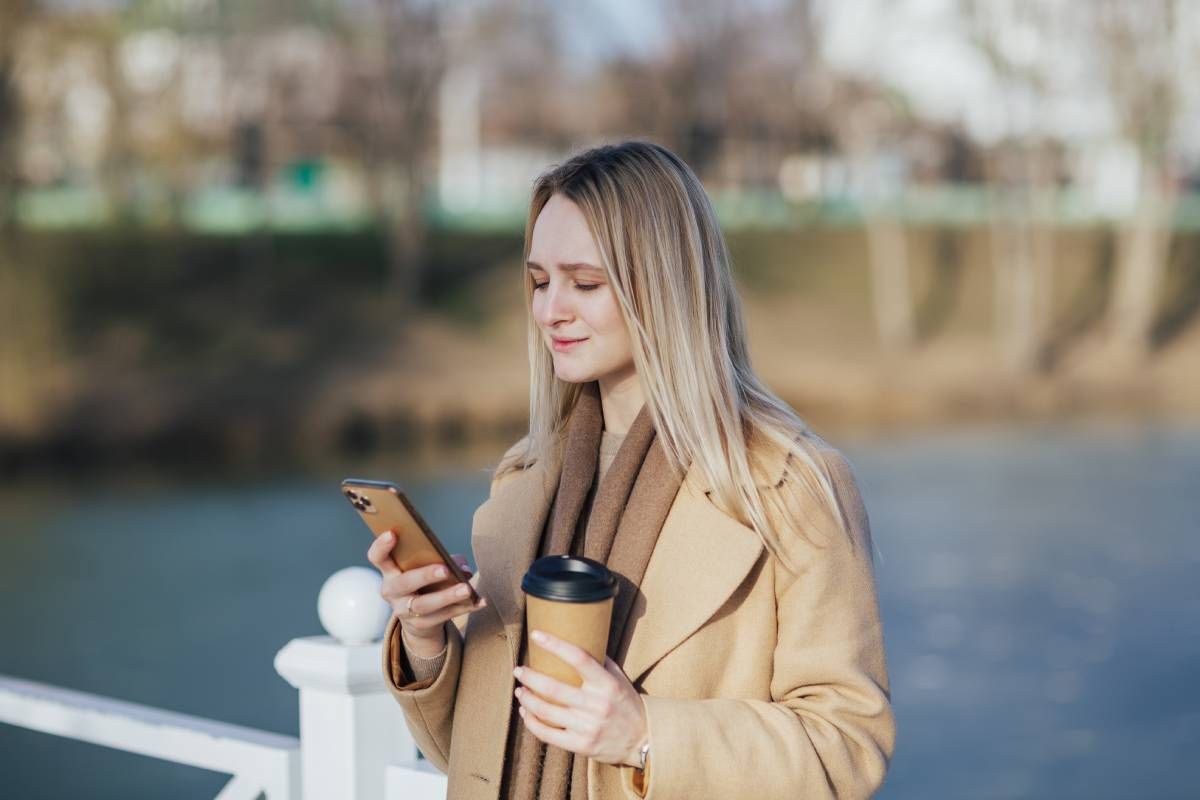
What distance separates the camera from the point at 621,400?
2014mm

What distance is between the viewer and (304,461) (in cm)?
1884

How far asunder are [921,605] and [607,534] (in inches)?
441

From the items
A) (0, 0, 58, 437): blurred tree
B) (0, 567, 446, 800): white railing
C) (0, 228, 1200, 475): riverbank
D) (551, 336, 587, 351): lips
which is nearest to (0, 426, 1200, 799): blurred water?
(0, 0, 58, 437): blurred tree

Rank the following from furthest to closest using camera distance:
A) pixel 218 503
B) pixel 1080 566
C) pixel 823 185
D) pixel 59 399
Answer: pixel 823 185 → pixel 59 399 → pixel 218 503 → pixel 1080 566

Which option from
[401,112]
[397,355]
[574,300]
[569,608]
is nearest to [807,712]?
[569,608]

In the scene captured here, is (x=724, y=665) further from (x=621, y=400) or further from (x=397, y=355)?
(x=397, y=355)

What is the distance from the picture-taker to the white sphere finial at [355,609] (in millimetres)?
2346

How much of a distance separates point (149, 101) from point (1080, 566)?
14588mm

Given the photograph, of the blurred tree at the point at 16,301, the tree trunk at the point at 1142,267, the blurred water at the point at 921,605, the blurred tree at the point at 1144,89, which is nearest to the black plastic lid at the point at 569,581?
the blurred water at the point at 921,605

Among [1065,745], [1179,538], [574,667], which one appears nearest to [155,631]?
[1065,745]

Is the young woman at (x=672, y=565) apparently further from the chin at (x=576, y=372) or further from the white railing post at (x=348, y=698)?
the white railing post at (x=348, y=698)

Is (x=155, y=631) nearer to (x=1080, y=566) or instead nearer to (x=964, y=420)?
(x=1080, y=566)

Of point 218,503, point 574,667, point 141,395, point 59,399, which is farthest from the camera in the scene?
point 141,395

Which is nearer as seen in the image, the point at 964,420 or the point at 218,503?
the point at 218,503
